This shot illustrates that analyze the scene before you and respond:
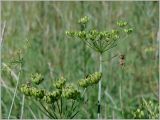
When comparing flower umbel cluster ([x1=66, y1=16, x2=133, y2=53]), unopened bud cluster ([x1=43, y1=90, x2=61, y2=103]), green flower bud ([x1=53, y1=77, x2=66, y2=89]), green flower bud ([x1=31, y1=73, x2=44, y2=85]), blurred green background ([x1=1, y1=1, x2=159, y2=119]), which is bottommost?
unopened bud cluster ([x1=43, y1=90, x2=61, y2=103])

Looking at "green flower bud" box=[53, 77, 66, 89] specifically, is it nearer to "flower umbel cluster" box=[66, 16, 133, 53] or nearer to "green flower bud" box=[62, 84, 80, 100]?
"green flower bud" box=[62, 84, 80, 100]

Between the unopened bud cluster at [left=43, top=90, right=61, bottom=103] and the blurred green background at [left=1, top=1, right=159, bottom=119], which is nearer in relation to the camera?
the unopened bud cluster at [left=43, top=90, right=61, bottom=103]

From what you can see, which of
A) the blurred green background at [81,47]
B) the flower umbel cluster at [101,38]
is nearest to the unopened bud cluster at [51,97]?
the flower umbel cluster at [101,38]

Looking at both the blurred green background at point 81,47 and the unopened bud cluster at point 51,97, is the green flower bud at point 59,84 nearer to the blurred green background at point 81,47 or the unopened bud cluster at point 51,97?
the unopened bud cluster at point 51,97

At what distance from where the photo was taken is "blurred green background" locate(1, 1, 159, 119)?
10.9 feet

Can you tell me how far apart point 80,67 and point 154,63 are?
2.08 ft

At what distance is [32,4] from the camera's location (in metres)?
4.60

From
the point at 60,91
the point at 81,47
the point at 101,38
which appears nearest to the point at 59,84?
the point at 60,91

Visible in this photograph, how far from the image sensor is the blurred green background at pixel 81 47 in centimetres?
333

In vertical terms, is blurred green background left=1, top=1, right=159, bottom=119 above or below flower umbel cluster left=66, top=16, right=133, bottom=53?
above

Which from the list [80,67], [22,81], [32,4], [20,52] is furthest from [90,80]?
[32,4]

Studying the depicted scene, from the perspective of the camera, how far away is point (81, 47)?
3795 mm

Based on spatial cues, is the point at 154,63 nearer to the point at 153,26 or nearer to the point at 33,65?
the point at 153,26

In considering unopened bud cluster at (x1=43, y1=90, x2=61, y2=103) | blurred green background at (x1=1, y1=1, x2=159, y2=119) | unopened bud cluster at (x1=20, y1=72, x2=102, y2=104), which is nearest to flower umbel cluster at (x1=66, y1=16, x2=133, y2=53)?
unopened bud cluster at (x1=20, y1=72, x2=102, y2=104)
